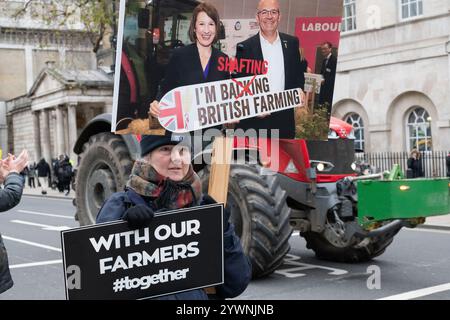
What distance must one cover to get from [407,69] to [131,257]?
21.4 meters

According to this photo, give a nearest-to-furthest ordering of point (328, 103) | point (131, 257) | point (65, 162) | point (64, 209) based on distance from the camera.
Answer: point (131, 257)
point (328, 103)
point (64, 209)
point (65, 162)

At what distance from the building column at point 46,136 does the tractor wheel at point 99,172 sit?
3560 centimetres

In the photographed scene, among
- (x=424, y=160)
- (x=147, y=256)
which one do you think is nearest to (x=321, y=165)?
(x=147, y=256)

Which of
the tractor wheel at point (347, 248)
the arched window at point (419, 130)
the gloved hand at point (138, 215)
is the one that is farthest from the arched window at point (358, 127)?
the gloved hand at point (138, 215)

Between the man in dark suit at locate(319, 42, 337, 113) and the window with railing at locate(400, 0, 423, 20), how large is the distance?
65.2 feet

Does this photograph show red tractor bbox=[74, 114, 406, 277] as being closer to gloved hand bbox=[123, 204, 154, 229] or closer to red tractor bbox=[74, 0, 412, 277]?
red tractor bbox=[74, 0, 412, 277]

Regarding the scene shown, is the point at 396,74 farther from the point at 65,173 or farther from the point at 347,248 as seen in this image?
the point at 347,248

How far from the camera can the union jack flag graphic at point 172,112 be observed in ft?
11.1

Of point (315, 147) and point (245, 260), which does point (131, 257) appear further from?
point (315, 147)

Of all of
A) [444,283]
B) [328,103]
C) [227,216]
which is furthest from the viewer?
[444,283]

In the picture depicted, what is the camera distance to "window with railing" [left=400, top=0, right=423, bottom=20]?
2249cm

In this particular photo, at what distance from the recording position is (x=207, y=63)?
11.7 feet
